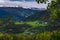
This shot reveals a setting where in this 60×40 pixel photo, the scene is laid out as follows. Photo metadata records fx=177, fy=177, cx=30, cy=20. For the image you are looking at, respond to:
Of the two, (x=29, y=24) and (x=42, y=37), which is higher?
(x=42, y=37)

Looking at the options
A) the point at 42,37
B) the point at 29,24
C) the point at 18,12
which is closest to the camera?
the point at 42,37

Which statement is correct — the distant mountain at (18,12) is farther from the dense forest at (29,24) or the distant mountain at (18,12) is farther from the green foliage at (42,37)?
the green foliage at (42,37)

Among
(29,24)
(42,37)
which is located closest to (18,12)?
(29,24)

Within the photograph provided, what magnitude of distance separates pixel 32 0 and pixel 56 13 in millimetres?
3097

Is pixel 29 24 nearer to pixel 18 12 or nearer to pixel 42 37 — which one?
pixel 18 12

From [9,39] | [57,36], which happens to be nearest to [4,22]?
[9,39]

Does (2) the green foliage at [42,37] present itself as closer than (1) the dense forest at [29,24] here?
Yes

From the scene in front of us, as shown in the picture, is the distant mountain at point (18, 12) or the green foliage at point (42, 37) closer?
the green foliage at point (42, 37)

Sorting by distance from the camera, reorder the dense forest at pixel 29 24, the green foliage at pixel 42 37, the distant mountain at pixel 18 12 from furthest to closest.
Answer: the distant mountain at pixel 18 12
the dense forest at pixel 29 24
the green foliage at pixel 42 37

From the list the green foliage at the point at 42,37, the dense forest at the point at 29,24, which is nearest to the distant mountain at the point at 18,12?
the dense forest at the point at 29,24

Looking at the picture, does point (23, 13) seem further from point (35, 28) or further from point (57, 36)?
point (57, 36)

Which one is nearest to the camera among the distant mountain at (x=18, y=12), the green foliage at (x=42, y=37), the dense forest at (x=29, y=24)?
the green foliage at (x=42, y=37)

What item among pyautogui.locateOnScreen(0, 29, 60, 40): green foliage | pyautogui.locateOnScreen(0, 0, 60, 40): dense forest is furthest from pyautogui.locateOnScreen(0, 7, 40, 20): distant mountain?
pyautogui.locateOnScreen(0, 29, 60, 40): green foliage

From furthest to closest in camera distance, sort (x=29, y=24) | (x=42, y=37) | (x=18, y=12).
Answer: (x=18, y=12)
(x=29, y=24)
(x=42, y=37)
